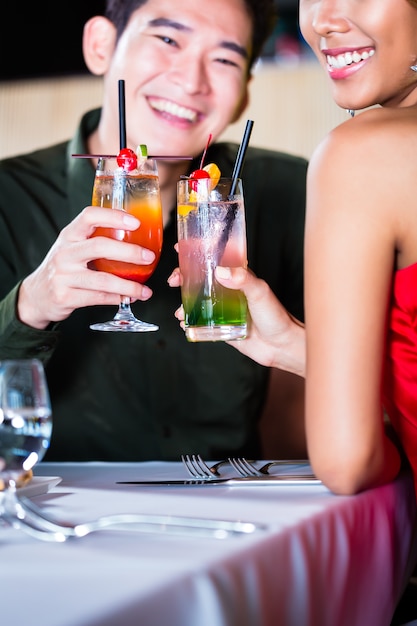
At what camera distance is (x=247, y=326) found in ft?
5.24

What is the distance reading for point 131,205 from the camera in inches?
64.6

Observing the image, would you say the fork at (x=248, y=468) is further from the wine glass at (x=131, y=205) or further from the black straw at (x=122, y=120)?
the black straw at (x=122, y=120)

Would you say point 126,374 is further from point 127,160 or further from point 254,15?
point 254,15

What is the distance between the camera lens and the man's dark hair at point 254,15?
2389 millimetres

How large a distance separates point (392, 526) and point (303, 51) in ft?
12.8

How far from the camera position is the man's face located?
90.2 inches

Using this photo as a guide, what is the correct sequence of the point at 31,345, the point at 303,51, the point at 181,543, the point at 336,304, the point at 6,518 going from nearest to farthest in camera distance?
1. the point at 181,543
2. the point at 6,518
3. the point at 336,304
4. the point at 31,345
5. the point at 303,51

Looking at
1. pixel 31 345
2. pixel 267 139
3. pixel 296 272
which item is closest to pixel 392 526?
pixel 31 345

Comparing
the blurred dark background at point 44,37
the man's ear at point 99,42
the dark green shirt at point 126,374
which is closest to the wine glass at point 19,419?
the dark green shirt at point 126,374

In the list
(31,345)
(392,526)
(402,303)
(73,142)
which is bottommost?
(392,526)

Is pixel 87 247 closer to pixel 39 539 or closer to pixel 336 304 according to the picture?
pixel 336 304

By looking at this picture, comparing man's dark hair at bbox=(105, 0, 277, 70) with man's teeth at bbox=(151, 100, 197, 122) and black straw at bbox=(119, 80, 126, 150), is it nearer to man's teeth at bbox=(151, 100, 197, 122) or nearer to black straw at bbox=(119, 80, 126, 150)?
man's teeth at bbox=(151, 100, 197, 122)

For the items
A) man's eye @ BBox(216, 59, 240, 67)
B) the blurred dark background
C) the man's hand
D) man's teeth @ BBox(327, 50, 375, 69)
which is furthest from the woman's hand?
the blurred dark background

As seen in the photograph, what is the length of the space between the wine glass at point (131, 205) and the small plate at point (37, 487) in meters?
0.41
